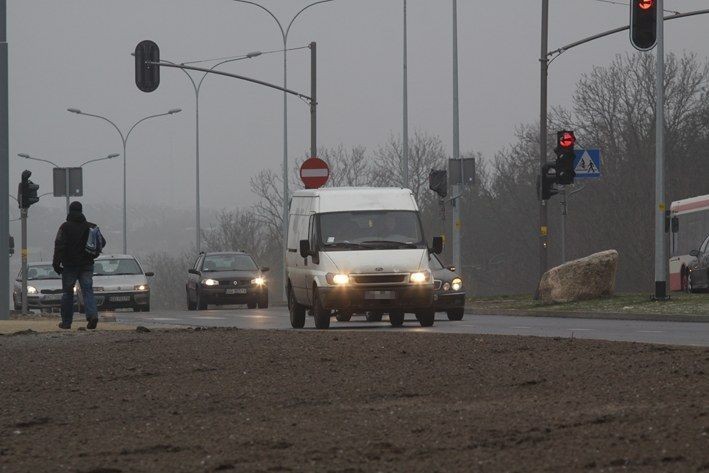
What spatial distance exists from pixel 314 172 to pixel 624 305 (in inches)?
326

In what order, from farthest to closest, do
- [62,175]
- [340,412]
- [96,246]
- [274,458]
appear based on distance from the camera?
1. [62,175]
2. [96,246]
3. [340,412]
4. [274,458]

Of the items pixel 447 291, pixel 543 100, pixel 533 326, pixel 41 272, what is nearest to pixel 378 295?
pixel 533 326

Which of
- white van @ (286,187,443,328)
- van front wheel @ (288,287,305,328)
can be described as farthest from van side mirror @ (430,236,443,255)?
van front wheel @ (288,287,305,328)

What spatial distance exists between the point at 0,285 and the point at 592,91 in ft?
151

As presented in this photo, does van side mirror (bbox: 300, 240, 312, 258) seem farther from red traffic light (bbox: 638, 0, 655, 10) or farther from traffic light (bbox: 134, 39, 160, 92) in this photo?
traffic light (bbox: 134, 39, 160, 92)

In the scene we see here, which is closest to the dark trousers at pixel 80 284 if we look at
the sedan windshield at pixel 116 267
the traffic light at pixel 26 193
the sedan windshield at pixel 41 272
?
the traffic light at pixel 26 193

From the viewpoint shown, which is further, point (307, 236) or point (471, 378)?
point (307, 236)

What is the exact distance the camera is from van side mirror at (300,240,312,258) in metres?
25.2

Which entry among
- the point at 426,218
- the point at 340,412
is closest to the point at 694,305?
the point at 340,412

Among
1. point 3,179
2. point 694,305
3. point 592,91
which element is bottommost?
point 694,305

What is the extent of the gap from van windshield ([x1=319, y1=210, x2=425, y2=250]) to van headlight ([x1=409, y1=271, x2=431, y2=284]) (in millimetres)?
533

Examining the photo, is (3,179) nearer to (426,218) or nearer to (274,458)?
(274,458)

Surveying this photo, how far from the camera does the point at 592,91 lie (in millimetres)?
71000

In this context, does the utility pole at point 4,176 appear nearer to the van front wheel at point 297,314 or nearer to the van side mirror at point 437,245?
the van front wheel at point 297,314
